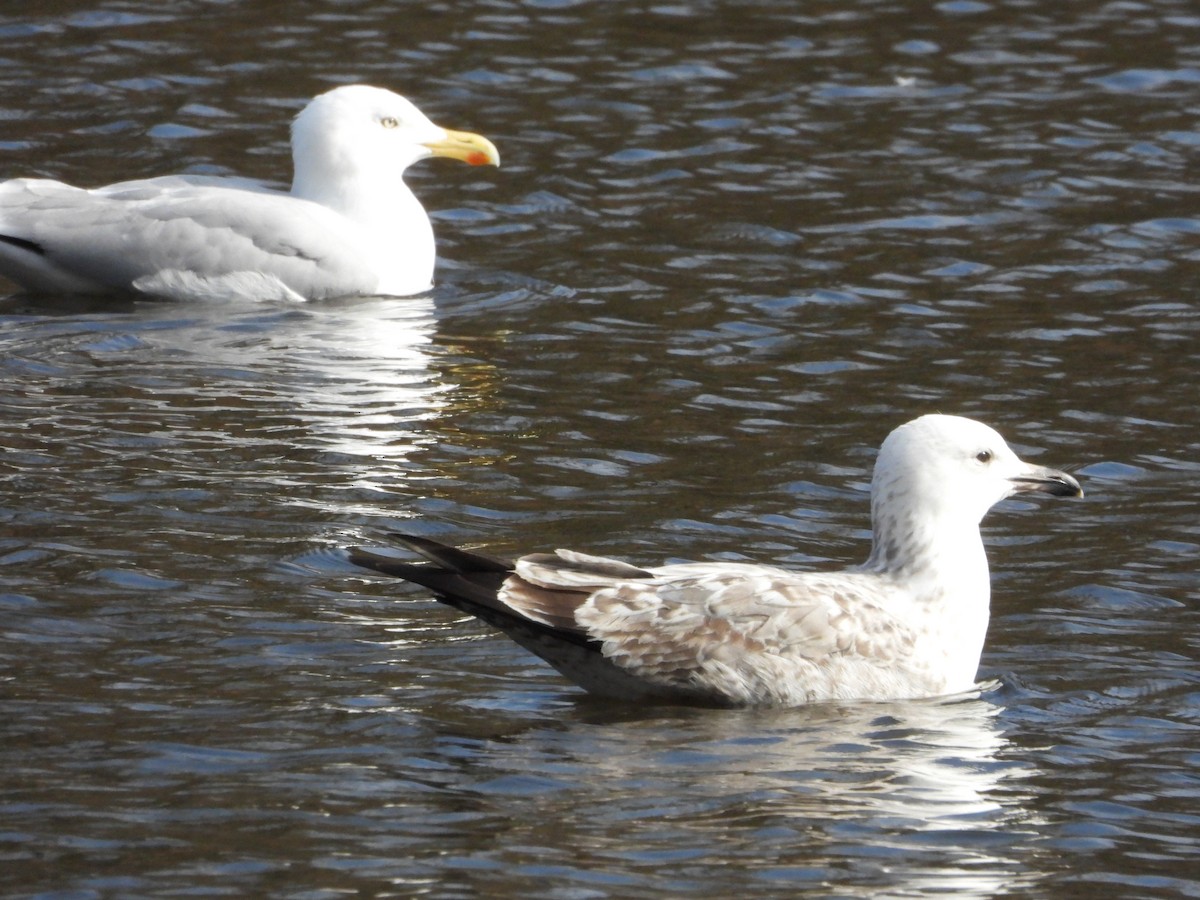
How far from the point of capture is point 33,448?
349 inches

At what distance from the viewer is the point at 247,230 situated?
11.5 m

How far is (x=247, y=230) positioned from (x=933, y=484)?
5265mm

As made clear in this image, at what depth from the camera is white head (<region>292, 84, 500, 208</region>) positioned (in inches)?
476

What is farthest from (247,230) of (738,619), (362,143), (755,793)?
(755,793)

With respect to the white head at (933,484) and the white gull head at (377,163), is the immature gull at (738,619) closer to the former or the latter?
the white head at (933,484)

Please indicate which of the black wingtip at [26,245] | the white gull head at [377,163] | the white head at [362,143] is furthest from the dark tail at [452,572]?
the white head at [362,143]

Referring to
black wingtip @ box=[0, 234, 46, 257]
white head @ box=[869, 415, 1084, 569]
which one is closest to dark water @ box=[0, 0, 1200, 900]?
black wingtip @ box=[0, 234, 46, 257]

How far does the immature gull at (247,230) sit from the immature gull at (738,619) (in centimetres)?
474

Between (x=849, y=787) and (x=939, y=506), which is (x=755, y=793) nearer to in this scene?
(x=849, y=787)

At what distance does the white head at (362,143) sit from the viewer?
39.6 feet

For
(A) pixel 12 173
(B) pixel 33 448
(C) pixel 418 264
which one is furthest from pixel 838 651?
(A) pixel 12 173

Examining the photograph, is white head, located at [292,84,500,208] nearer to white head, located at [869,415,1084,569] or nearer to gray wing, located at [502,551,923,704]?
white head, located at [869,415,1084,569]

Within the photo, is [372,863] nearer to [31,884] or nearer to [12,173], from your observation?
[31,884]

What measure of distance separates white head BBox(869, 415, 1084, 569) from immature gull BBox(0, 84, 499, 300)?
4.99 meters
